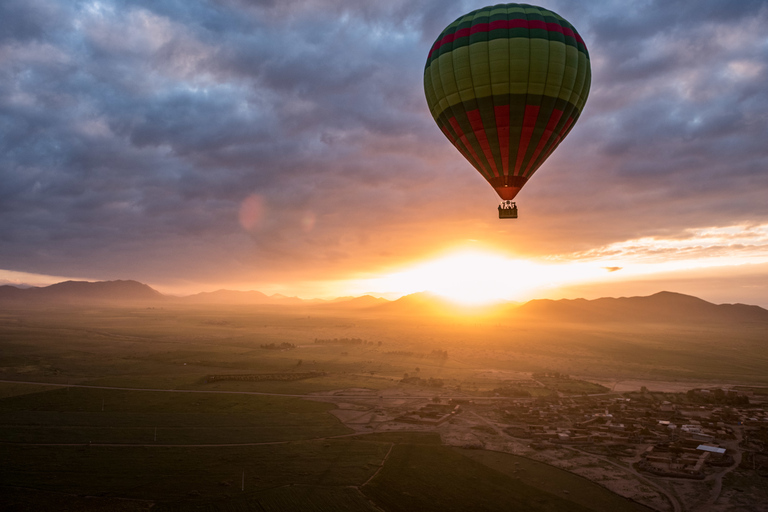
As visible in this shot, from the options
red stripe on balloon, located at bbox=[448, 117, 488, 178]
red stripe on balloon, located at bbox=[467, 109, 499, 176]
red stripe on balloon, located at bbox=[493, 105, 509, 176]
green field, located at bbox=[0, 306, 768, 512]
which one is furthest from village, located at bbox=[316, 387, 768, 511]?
red stripe on balloon, located at bbox=[467, 109, 499, 176]

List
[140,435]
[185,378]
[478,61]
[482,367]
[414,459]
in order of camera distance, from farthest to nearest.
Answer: [482,367]
[185,378]
[140,435]
[414,459]
[478,61]

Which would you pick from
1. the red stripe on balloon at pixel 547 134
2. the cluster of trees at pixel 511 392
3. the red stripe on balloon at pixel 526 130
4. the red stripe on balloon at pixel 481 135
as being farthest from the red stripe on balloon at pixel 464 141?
the cluster of trees at pixel 511 392

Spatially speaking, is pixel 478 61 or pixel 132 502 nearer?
pixel 132 502

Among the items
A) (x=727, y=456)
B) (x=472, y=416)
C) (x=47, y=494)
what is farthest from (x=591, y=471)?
(x=47, y=494)

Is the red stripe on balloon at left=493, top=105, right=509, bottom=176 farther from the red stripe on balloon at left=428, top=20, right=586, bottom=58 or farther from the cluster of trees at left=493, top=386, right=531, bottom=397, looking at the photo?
the cluster of trees at left=493, top=386, right=531, bottom=397

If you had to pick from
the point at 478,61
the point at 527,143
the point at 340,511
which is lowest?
the point at 340,511

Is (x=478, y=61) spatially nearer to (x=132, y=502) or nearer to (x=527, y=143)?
(x=527, y=143)
